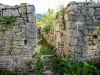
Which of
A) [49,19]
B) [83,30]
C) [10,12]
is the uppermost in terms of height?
[10,12]

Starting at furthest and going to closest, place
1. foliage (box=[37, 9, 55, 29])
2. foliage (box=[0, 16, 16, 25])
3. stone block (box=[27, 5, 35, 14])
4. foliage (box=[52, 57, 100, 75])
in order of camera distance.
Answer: foliage (box=[37, 9, 55, 29]) < stone block (box=[27, 5, 35, 14]) < foliage (box=[0, 16, 16, 25]) < foliage (box=[52, 57, 100, 75])

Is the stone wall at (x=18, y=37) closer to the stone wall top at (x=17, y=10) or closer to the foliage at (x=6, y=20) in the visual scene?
the stone wall top at (x=17, y=10)

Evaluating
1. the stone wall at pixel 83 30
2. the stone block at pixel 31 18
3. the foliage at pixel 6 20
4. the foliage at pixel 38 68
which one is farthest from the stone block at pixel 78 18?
the foliage at pixel 6 20

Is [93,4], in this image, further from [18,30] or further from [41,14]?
[41,14]

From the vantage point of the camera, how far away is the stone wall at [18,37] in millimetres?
6609

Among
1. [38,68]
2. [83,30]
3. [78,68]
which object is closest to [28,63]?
[38,68]

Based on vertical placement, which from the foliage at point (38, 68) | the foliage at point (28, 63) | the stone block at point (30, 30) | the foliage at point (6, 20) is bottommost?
the foliage at point (38, 68)

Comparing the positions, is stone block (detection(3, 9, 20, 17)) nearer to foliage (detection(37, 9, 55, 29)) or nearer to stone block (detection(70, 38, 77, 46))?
stone block (detection(70, 38, 77, 46))

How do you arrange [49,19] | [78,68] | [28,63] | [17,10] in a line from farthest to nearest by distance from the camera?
[49,19] < [28,63] < [17,10] < [78,68]

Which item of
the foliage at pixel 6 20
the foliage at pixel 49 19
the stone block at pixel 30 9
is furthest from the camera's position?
the foliage at pixel 49 19

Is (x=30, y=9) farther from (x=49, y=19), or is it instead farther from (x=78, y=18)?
(x=49, y=19)

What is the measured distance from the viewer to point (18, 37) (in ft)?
21.8

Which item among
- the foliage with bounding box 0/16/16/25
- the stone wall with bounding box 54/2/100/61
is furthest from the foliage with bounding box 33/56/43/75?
the foliage with bounding box 0/16/16/25

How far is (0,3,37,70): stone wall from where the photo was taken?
260 inches
